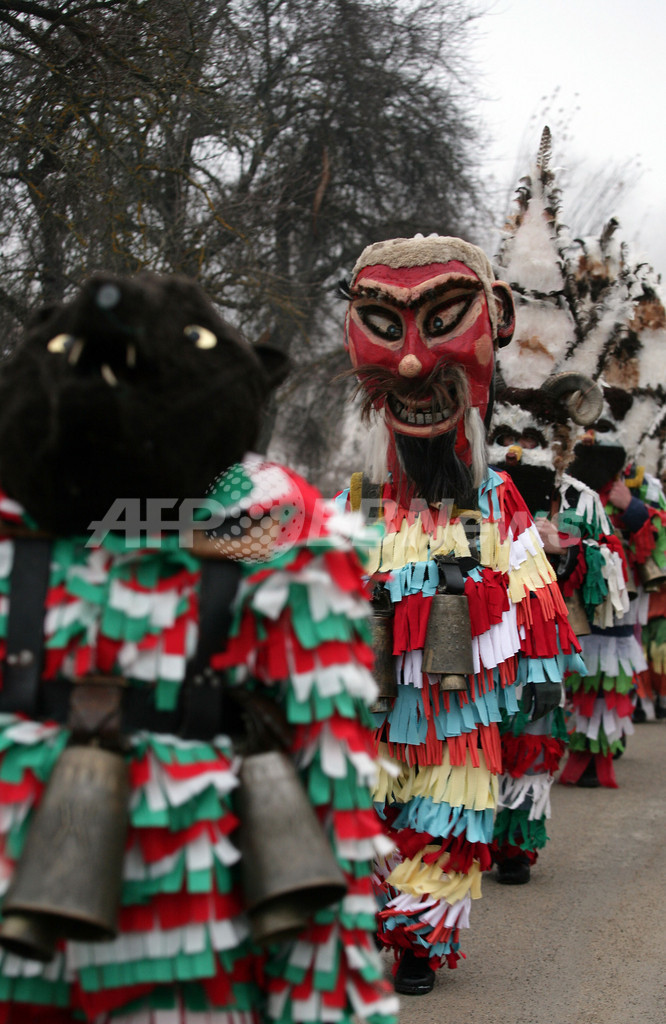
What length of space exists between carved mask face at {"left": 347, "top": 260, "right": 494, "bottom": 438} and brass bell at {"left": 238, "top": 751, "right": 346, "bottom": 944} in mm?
2119

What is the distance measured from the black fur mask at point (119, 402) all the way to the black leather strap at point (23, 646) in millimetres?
112

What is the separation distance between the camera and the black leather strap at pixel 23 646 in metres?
1.76

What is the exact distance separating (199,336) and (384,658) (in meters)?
1.92

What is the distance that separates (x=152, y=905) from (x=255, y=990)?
246 millimetres

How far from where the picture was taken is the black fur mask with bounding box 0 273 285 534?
1667mm

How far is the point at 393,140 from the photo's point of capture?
43.3 feet

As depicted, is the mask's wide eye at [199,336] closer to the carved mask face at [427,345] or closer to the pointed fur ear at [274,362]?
the pointed fur ear at [274,362]

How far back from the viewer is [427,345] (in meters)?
3.74

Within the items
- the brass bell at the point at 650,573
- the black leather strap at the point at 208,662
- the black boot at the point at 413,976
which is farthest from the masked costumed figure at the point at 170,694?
the brass bell at the point at 650,573

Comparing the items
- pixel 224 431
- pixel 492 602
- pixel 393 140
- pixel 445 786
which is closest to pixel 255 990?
pixel 224 431

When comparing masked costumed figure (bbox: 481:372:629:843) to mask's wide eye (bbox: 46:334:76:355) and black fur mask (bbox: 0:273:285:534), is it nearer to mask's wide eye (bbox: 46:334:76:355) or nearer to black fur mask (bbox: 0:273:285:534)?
black fur mask (bbox: 0:273:285:534)

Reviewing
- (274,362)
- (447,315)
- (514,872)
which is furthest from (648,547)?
(274,362)

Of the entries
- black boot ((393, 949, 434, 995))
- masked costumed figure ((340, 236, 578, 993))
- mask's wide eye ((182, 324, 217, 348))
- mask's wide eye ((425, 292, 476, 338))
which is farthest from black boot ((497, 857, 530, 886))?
mask's wide eye ((182, 324, 217, 348))

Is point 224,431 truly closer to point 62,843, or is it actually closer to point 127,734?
point 127,734
